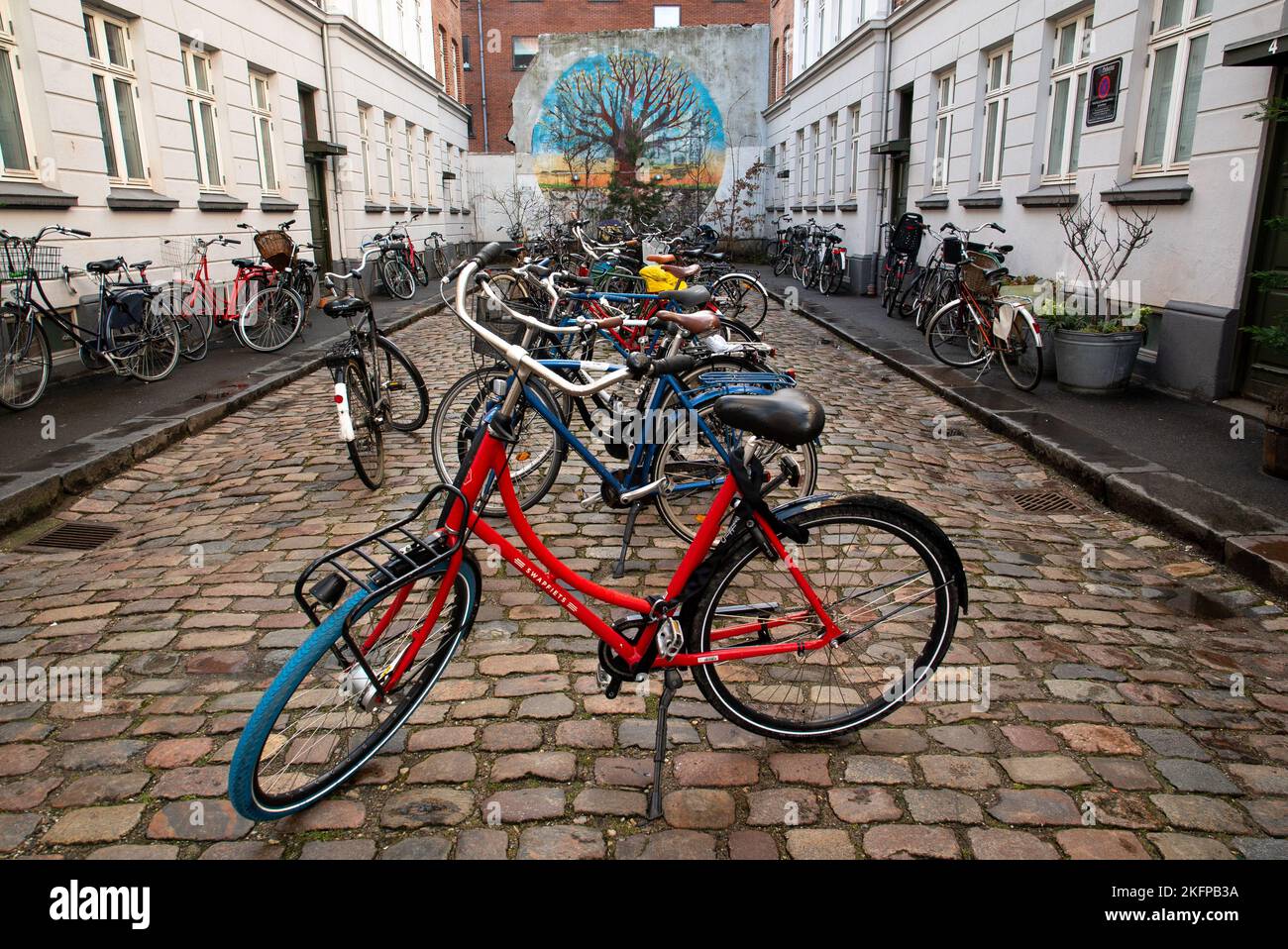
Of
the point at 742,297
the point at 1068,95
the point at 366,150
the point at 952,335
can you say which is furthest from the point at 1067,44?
the point at 366,150

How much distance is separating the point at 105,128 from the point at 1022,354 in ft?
33.1

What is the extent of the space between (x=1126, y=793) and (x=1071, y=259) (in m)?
8.86

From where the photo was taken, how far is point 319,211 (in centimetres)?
1772

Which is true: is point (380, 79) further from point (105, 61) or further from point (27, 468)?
point (27, 468)

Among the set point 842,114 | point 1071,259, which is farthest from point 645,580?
point 842,114

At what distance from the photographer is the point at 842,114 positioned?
20.5 metres

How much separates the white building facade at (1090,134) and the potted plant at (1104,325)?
0.20 meters

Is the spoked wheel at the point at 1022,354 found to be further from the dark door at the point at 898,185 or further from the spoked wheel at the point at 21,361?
the dark door at the point at 898,185

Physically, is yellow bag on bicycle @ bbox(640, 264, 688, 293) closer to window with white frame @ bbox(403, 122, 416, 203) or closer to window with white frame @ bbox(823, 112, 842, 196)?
window with white frame @ bbox(823, 112, 842, 196)

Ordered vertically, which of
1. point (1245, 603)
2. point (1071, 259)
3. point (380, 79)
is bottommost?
point (1245, 603)

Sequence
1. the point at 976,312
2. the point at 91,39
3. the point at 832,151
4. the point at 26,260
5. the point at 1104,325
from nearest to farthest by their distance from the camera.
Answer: the point at 26,260 < the point at 1104,325 < the point at 976,312 < the point at 91,39 < the point at 832,151

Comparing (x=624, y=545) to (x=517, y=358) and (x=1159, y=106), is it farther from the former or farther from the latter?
(x=1159, y=106)

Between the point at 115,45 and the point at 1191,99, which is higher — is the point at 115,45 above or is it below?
above

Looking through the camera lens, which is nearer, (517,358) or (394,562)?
(394,562)
